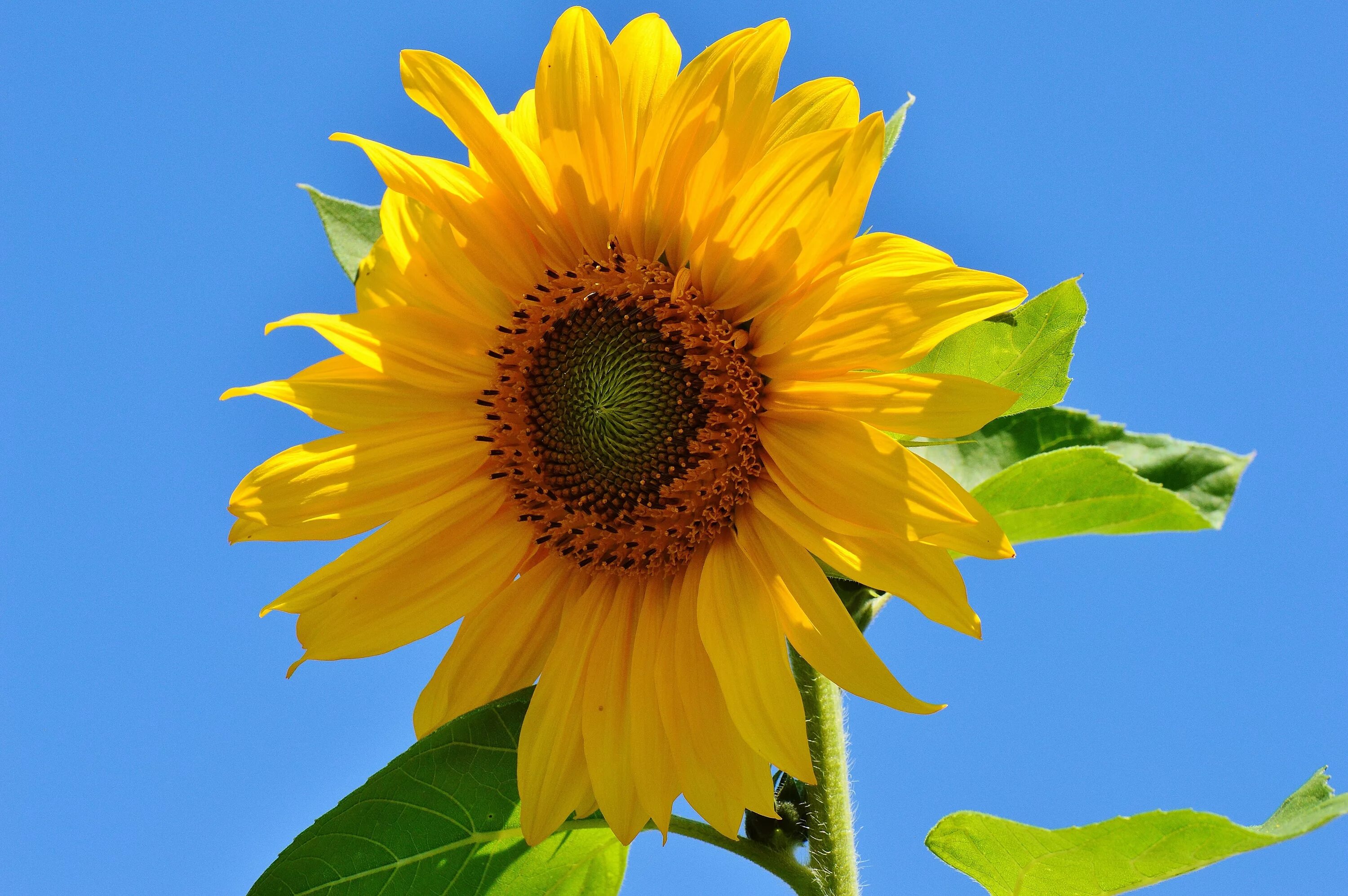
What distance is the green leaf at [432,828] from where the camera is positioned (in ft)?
6.99

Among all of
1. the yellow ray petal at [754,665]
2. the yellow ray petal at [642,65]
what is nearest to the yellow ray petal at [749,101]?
the yellow ray petal at [642,65]

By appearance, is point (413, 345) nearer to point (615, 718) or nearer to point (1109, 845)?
point (615, 718)

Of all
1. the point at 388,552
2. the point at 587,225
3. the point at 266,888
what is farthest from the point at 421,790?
the point at 587,225

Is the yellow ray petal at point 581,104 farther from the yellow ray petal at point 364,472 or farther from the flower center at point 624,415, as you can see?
the yellow ray petal at point 364,472

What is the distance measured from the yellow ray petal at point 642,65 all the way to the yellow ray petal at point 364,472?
76 centimetres

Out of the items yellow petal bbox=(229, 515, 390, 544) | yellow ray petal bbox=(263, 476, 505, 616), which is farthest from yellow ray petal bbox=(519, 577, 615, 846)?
yellow petal bbox=(229, 515, 390, 544)

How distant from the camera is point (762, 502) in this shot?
2.11m

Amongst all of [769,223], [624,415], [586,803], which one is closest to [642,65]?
[769,223]

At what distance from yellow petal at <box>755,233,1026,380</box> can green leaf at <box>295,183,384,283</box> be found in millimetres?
1029

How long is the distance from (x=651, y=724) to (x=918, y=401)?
31.7 inches

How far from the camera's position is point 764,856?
2227 millimetres

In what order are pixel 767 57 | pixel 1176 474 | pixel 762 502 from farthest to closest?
pixel 1176 474
pixel 762 502
pixel 767 57

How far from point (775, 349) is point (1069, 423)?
0.90 metres

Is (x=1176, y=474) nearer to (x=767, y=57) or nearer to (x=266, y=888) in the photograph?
(x=767, y=57)
